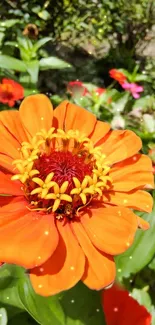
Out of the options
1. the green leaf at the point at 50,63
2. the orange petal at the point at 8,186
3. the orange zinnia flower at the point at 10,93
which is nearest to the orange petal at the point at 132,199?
the orange petal at the point at 8,186

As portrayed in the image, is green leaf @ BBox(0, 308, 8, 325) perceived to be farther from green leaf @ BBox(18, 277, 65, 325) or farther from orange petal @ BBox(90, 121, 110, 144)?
orange petal @ BBox(90, 121, 110, 144)

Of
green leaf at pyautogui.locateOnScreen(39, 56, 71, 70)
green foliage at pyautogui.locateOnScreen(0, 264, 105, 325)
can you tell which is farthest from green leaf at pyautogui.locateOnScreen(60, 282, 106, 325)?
green leaf at pyautogui.locateOnScreen(39, 56, 71, 70)

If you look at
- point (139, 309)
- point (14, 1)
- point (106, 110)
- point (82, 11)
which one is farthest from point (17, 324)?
point (82, 11)

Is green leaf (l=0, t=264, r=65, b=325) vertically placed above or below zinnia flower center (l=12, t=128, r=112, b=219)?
below

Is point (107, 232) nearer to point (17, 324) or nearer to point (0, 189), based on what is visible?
point (0, 189)

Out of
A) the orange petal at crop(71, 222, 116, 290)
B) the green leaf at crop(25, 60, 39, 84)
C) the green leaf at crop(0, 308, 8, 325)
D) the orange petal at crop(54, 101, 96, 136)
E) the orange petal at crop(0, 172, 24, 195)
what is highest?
the orange petal at crop(54, 101, 96, 136)

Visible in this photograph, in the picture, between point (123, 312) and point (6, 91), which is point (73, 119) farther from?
point (6, 91)
